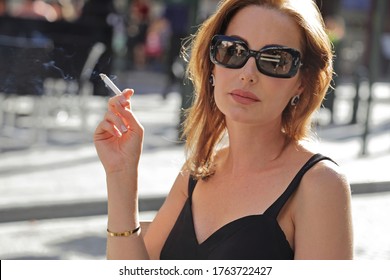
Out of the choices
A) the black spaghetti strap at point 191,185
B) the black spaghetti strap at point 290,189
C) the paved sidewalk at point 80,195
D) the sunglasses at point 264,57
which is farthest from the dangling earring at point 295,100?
the paved sidewalk at point 80,195

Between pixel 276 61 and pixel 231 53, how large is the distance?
0.12 m

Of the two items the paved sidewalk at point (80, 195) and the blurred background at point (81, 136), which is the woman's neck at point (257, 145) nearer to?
the blurred background at point (81, 136)

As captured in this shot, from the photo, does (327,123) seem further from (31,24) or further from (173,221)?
(173,221)

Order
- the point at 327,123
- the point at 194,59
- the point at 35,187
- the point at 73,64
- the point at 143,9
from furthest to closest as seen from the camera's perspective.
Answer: the point at 143,9, the point at 327,123, the point at 35,187, the point at 73,64, the point at 194,59

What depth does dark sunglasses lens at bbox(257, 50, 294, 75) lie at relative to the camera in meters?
2.23

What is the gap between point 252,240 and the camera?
2189mm

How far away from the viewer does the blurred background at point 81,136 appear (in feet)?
18.2

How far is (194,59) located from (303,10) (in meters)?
0.43

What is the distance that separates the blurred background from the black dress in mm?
524

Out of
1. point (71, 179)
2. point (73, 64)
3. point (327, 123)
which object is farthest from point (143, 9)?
point (73, 64)

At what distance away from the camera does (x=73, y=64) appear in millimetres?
3174

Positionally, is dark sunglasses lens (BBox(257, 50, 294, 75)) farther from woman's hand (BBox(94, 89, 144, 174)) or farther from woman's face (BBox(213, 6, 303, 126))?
woman's hand (BBox(94, 89, 144, 174))

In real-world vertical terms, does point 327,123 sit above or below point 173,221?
below

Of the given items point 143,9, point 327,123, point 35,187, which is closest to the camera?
point 35,187
